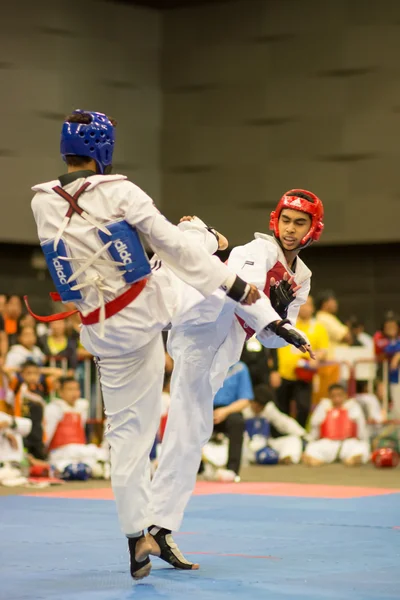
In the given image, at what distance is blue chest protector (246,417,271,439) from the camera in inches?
463

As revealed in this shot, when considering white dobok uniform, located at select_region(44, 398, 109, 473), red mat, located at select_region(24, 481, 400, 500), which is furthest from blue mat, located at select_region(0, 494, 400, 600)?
white dobok uniform, located at select_region(44, 398, 109, 473)

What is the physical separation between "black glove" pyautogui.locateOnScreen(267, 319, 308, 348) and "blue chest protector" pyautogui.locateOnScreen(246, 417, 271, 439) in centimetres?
727

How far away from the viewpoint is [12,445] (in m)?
9.73

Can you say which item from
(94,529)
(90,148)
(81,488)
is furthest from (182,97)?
(90,148)

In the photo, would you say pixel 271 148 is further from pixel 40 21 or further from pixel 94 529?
pixel 94 529

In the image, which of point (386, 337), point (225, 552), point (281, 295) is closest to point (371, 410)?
point (386, 337)

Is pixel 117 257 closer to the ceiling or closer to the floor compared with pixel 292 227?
closer to the floor

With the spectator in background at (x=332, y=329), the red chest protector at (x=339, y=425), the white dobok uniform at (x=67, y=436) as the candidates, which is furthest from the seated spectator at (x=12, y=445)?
the spectator in background at (x=332, y=329)

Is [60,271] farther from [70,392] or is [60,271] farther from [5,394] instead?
[70,392]

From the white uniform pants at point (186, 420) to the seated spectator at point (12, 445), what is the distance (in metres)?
4.73

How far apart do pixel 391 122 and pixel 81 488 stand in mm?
8368

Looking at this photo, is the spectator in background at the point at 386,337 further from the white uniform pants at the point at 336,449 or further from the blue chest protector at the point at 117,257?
the blue chest protector at the point at 117,257

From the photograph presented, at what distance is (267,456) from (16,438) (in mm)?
3271

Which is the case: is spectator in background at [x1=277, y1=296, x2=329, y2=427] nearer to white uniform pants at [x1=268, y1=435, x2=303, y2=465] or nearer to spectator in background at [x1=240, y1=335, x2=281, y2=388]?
spectator in background at [x1=240, y1=335, x2=281, y2=388]
